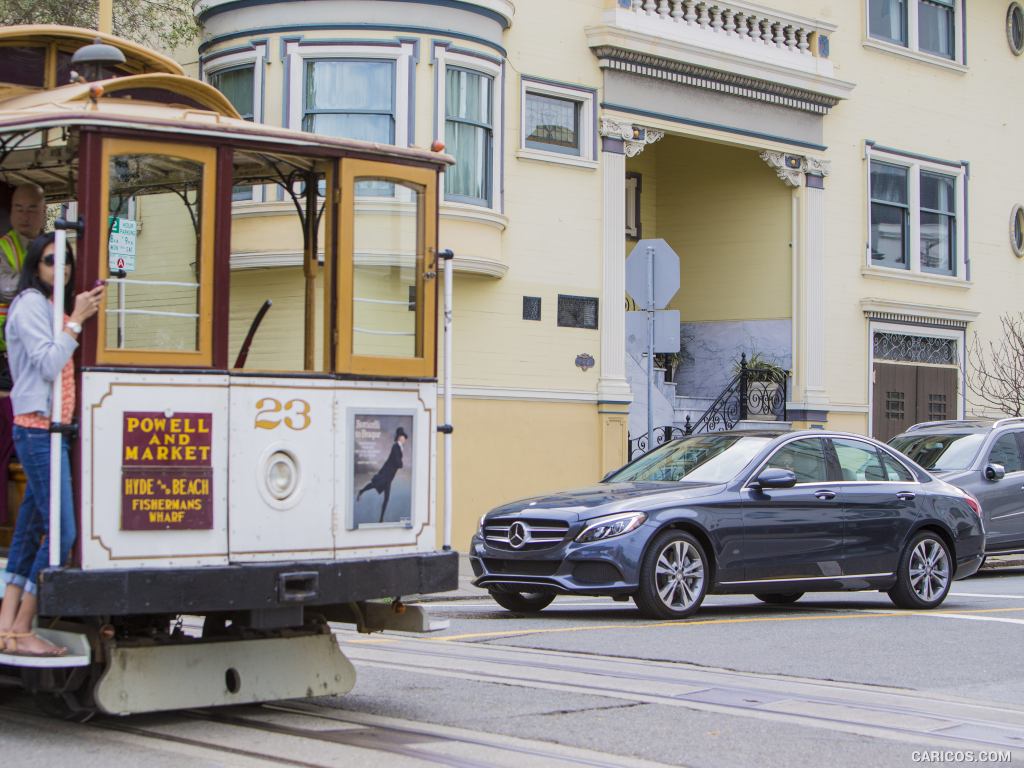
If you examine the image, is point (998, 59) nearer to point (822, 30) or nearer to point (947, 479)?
point (822, 30)

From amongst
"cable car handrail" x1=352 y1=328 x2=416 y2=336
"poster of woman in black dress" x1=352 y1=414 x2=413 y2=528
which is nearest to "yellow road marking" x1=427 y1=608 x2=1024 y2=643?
"poster of woman in black dress" x1=352 y1=414 x2=413 y2=528

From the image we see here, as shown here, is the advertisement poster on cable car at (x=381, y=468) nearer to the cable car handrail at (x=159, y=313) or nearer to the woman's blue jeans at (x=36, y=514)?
the cable car handrail at (x=159, y=313)

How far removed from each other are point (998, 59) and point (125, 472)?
81.2ft

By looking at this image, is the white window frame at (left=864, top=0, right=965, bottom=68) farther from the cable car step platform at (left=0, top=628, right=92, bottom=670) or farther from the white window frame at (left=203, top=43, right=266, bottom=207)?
the cable car step platform at (left=0, top=628, right=92, bottom=670)

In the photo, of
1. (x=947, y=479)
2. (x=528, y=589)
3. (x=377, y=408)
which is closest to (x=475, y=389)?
(x=947, y=479)

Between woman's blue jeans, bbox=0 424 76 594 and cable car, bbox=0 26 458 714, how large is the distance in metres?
0.07

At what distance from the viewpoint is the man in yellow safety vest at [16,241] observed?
813 cm

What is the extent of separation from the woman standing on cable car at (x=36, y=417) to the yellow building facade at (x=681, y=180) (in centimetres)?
1202

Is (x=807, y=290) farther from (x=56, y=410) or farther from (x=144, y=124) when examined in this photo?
(x=56, y=410)

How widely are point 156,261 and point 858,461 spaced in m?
8.03

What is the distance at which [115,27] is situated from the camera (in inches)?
787

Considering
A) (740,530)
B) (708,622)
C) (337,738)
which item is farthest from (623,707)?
(740,530)

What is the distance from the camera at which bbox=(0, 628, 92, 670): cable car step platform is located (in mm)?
6914

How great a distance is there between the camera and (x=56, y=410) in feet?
22.7
